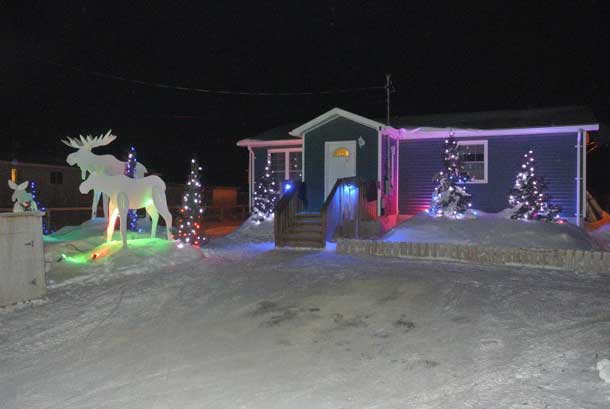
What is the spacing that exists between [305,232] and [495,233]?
5.07 metres

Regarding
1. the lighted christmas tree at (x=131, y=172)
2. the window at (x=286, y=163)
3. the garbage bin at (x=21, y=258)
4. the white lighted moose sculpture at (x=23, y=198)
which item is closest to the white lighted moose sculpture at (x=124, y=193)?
the lighted christmas tree at (x=131, y=172)

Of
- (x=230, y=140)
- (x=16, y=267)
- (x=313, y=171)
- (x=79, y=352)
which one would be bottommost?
(x=79, y=352)

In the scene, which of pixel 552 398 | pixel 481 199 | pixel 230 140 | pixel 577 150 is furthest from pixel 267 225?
pixel 230 140

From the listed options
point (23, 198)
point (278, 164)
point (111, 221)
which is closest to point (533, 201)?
point (278, 164)

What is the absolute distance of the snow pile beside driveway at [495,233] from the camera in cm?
1262

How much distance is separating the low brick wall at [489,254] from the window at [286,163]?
7713mm

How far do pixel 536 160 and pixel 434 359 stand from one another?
43.6 feet

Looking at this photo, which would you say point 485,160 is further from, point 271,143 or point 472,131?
point 271,143

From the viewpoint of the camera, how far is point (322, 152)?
1747cm

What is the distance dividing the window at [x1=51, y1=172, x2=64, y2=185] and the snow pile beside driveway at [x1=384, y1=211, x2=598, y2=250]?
21126mm

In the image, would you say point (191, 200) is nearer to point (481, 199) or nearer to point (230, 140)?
point (481, 199)

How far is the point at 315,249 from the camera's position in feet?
43.7

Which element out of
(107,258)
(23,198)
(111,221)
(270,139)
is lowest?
(107,258)

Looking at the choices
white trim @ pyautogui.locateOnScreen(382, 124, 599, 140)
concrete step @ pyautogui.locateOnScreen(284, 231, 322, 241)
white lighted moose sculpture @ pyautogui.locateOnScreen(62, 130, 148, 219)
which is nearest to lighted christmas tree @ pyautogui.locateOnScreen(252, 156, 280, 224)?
concrete step @ pyautogui.locateOnScreen(284, 231, 322, 241)
